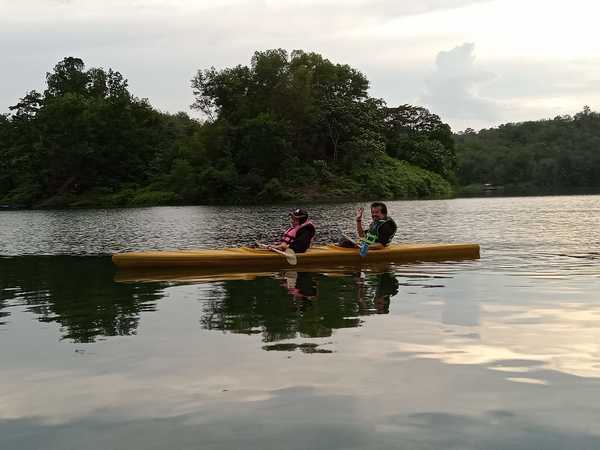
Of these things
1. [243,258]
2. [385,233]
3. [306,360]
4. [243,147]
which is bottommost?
[306,360]

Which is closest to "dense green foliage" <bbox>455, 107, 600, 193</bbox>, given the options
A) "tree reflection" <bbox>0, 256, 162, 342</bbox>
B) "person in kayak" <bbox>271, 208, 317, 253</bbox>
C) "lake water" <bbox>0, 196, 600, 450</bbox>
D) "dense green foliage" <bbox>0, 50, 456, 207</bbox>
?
"dense green foliage" <bbox>0, 50, 456, 207</bbox>

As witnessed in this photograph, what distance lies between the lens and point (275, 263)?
607 inches

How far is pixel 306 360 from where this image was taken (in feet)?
24.1

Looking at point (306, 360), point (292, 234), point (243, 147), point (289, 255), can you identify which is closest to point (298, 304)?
point (306, 360)

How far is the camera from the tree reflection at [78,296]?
31.7 feet

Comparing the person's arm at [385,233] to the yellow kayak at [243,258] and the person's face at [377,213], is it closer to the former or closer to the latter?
the yellow kayak at [243,258]

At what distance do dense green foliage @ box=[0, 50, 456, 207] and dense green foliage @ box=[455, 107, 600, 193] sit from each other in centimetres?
2614

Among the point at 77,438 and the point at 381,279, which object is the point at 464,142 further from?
the point at 77,438

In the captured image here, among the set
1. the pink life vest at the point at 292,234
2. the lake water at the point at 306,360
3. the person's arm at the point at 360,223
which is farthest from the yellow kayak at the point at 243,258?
the lake water at the point at 306,360

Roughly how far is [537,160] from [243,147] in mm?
67923

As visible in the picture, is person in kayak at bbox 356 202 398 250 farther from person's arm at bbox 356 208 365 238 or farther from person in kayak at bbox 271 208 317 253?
person in kayak at bbox 271 208 317 253

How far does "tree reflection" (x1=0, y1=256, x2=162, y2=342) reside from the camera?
966cm

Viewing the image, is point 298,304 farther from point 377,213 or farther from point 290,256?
point 377,213

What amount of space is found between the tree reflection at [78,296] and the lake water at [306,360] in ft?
0.22
